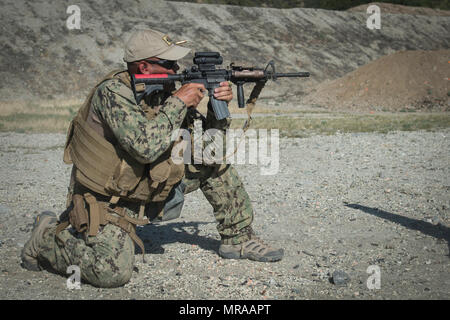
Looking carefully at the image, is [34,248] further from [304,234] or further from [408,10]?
[408,10]

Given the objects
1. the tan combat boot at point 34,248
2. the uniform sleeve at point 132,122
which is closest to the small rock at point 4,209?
the tan combat boot at point 34,248

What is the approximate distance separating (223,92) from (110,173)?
1007 millimetres

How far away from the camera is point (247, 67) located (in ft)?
12.5

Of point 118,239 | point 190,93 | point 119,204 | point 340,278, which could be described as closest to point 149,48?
point 190,93

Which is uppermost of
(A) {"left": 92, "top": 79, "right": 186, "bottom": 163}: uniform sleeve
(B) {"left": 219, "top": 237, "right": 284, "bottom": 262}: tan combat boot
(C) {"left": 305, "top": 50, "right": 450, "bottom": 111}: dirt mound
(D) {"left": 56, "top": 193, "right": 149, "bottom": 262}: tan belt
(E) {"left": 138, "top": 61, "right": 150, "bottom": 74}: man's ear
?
(E) {"left": 138, "top": 61, "right": 150, "bottom": 74}: man's ear

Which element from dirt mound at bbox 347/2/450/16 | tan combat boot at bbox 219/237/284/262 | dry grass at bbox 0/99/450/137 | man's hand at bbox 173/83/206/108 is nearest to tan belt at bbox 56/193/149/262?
tan combat boot at bbox 219/237/284/262

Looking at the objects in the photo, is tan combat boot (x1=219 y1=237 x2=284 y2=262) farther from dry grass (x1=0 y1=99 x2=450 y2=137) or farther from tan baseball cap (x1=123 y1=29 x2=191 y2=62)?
dry grass (x1=0 y1=99 x2=450 y2=137)

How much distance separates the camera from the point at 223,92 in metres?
3.56

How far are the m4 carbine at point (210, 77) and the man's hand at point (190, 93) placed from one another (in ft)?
0.28

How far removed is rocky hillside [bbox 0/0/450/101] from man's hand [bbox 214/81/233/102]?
71.6 feet

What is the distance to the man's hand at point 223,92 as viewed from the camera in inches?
140

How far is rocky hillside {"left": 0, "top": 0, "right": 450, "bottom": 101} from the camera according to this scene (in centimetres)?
2616
